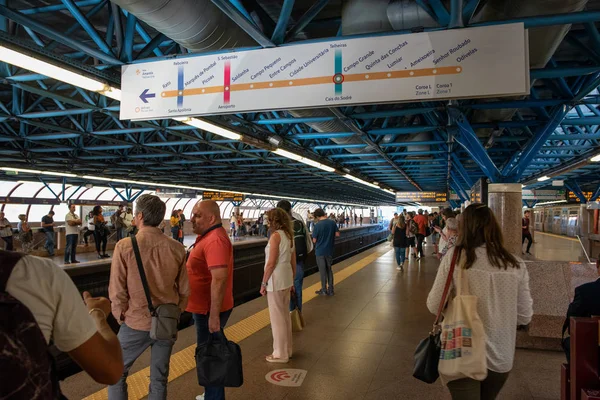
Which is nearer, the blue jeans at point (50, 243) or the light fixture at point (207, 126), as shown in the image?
the light fixture at point (207, 126)

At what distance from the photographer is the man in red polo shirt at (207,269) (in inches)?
130

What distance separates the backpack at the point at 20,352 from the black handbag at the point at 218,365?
212cm

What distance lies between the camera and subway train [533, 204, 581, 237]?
26.9m

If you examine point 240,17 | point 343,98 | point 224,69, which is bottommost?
point 343,98

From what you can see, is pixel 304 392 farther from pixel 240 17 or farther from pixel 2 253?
pixel 240 17

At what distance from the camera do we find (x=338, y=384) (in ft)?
13.8

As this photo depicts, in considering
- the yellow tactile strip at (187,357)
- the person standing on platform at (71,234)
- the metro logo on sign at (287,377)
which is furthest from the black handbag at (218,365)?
the person standing on platform at (71,234)

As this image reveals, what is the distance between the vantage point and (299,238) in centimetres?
648

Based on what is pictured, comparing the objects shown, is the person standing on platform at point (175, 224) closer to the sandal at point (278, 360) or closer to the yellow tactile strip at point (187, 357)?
Result: the yellow tactile strip at point (187, 357)

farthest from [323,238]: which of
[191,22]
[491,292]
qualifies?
[491,292]

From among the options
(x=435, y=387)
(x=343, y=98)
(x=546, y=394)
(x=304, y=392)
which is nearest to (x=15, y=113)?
(x=343, y=98)

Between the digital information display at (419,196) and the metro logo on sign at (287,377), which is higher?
the digital information display at (419,196)

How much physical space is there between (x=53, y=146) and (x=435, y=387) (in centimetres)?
1690

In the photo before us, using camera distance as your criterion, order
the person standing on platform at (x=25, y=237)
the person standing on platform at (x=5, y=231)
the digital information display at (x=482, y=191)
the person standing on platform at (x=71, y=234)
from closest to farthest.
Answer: the digital information display at (x=482, y=191) → the person standing on platform at (x=71, y=234) → the person standing on platform at (x=5, y=231) → the person standing on platform at (x=25, y=237)
